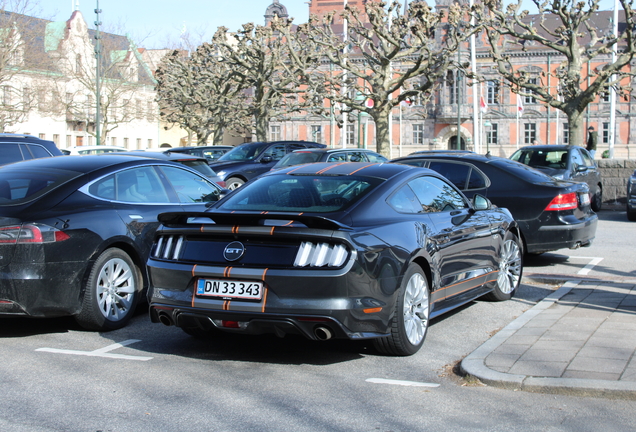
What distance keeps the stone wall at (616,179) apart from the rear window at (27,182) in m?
18.6

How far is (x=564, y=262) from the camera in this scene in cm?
1114

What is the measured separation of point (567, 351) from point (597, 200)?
16.0 meters

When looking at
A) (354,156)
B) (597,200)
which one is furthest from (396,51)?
(597,200)

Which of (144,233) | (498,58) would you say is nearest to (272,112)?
(498,58)

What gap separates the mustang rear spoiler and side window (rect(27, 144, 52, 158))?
6697mm

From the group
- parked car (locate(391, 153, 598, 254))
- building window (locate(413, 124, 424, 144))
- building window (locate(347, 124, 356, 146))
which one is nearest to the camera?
parked car (locate(391, 153, 598, 254))

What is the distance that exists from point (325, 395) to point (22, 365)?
91.6 inches

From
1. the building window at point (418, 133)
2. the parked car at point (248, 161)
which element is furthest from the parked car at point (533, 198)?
the building window at point (418, 133)

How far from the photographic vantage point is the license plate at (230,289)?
526cm

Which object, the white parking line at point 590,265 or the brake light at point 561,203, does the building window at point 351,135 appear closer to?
the white parking line at point 590,265

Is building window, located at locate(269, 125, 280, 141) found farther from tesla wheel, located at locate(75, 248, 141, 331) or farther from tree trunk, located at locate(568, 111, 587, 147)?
tesla wheel, located at locate(75, 248, 141, 331)

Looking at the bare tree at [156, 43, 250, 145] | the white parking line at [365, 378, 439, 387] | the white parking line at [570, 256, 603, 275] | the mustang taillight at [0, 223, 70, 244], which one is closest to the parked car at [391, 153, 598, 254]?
the white parking line at [570, 256, 603, 275]

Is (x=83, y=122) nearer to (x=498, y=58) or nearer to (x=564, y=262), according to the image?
(x=498, y=58)

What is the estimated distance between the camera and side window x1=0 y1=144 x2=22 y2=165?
1112 cm
